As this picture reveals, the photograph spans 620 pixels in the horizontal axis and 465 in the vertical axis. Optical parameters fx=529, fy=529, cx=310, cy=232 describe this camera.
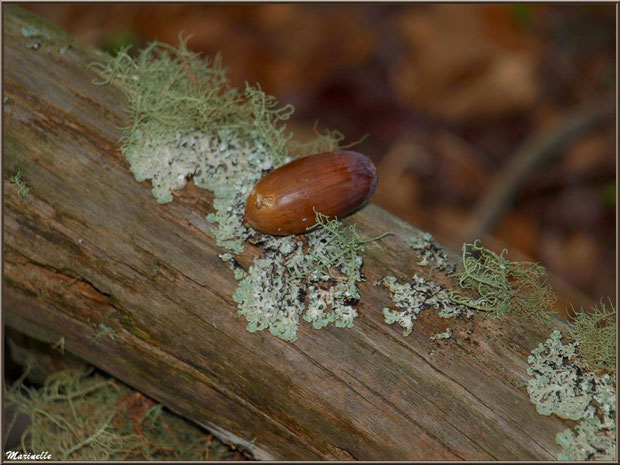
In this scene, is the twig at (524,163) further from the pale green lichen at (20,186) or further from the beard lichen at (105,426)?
the pale green lichen at (20,186)

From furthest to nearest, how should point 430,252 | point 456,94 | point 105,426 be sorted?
point 456,94 < point 105,426 < point 430,252

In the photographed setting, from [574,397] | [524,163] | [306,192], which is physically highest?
[306,192]

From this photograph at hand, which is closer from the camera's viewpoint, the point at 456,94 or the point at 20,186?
the point at 20,186

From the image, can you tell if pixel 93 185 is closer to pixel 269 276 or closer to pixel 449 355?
pixel 269 276

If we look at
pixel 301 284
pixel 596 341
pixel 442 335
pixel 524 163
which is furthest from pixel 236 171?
pixel 524 163

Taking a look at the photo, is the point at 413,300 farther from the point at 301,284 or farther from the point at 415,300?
the point at 301,284

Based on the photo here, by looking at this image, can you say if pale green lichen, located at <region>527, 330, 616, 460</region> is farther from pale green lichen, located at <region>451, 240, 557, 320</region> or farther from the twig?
the twig
